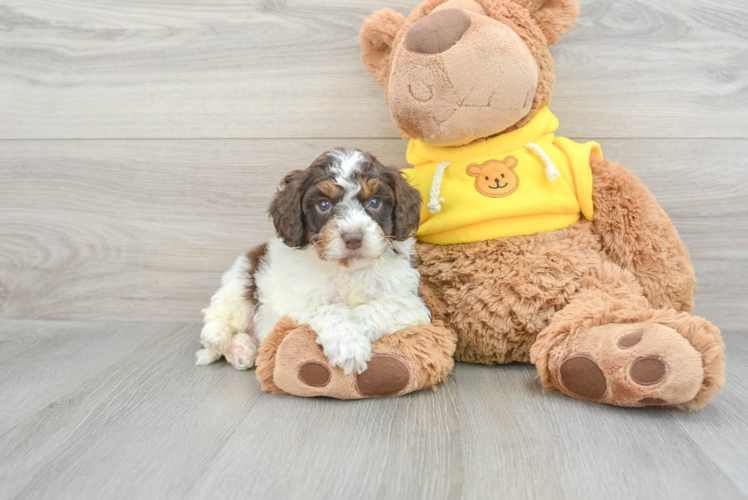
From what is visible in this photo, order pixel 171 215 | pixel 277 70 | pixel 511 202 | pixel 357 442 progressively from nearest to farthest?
1. pixel 357 442
2. pixel 511 202
3. pixel 277 70
4. pixel 171 215

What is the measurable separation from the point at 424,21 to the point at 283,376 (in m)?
1.07

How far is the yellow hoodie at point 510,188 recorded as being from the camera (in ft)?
5.06

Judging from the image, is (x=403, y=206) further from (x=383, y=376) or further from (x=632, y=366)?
(x=632, y=366)

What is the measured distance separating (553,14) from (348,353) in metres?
1.18

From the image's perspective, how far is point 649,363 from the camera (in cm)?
120

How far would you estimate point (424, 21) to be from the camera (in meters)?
1.48

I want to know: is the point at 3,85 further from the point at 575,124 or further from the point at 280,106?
the point at 575,124

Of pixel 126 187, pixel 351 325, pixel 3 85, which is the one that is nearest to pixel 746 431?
pixel 351 325

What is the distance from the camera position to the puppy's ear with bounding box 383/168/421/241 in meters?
1.47

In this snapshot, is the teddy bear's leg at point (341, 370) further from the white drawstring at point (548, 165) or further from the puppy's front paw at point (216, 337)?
the white drawstring at point (548, 165)

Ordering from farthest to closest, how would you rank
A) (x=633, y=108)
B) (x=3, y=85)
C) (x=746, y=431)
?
(x=3, y=85) → (x=633, y=108) → (x=746, y=431)

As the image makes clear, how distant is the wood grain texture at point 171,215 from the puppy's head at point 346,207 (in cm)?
61

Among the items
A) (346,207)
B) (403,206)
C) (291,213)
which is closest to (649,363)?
(403,206)

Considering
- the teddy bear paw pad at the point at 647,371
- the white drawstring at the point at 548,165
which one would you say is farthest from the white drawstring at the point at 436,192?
the teddy bear paw pad at the point at 647,371
